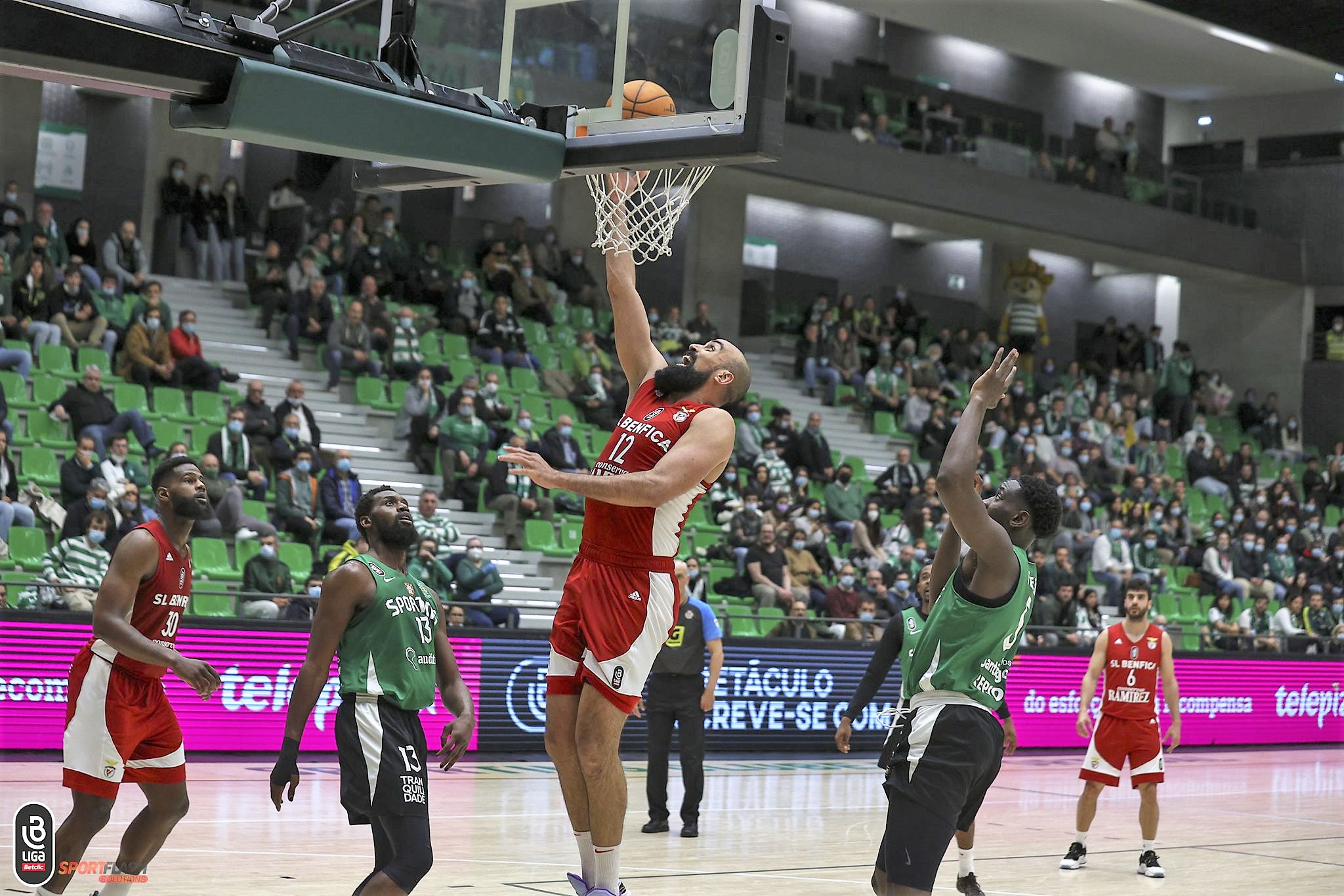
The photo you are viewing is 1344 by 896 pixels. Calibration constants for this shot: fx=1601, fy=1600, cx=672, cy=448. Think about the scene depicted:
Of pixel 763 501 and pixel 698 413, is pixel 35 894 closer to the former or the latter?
pixel 698 413

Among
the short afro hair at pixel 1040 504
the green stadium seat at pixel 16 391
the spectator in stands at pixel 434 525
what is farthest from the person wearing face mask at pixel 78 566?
the short afro hair at pixel 1040 504

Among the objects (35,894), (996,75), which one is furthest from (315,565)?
(996,75)

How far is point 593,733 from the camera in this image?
5.84m

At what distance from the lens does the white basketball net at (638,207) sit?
267 inches

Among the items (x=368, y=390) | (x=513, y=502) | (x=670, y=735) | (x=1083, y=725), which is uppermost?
(x=368, y=390)

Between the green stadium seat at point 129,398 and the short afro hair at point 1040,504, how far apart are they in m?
12.4

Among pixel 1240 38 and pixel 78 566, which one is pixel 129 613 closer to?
pixel 78 566

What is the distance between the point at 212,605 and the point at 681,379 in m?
8.20

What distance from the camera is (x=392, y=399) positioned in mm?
19094

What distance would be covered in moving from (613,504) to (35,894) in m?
2.87

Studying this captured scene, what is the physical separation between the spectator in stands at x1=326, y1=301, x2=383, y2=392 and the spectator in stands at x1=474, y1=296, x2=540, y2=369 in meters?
1.55

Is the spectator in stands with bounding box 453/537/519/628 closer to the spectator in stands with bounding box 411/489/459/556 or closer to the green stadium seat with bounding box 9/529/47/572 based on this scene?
the spectator in stands with bounding box 411/489/459/556

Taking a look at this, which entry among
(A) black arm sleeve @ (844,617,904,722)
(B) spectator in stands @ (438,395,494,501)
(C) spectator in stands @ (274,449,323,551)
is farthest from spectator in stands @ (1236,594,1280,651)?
(A) black arm sleeve @ (844,617,904,722)

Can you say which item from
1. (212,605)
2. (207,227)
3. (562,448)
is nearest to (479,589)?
(212,605)
